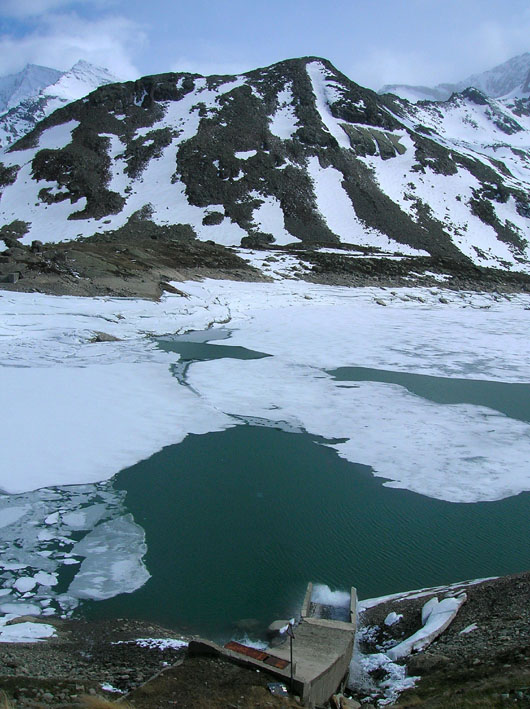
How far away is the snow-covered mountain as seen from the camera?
239 ft

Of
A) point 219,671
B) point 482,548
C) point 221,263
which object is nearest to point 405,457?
point 482,548

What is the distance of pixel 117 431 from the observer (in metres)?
12.6

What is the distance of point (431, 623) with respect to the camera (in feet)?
21.2

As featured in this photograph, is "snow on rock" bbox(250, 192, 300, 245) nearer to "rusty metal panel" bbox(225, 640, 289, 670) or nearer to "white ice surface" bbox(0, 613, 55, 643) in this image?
"white ice surface" bbox(0, 613, 55, 643)

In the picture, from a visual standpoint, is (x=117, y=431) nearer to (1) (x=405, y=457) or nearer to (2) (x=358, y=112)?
(1) (x=405, y=457)

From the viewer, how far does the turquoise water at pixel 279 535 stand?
7223 mm

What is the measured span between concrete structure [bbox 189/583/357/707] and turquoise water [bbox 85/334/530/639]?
2.32ft

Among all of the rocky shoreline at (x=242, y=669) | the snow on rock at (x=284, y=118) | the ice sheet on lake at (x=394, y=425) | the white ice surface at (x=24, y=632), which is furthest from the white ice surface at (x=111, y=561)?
the snow on rock at (x=284, y=118)

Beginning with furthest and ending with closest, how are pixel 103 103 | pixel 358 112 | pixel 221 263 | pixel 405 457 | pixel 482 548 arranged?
pixel 358 112 → pixel 103 103 → pixel 221 263 → pixel 405 457 → pixel 482 548

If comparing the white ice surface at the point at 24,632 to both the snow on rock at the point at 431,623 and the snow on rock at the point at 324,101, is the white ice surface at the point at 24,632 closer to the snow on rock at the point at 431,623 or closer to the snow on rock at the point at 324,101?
the snow on rock at the point at 431,623

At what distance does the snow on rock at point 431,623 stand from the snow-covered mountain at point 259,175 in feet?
198

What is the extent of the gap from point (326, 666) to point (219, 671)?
1.08 metres

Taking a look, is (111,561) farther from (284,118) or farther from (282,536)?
(284,118)

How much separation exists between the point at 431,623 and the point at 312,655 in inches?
65.2
